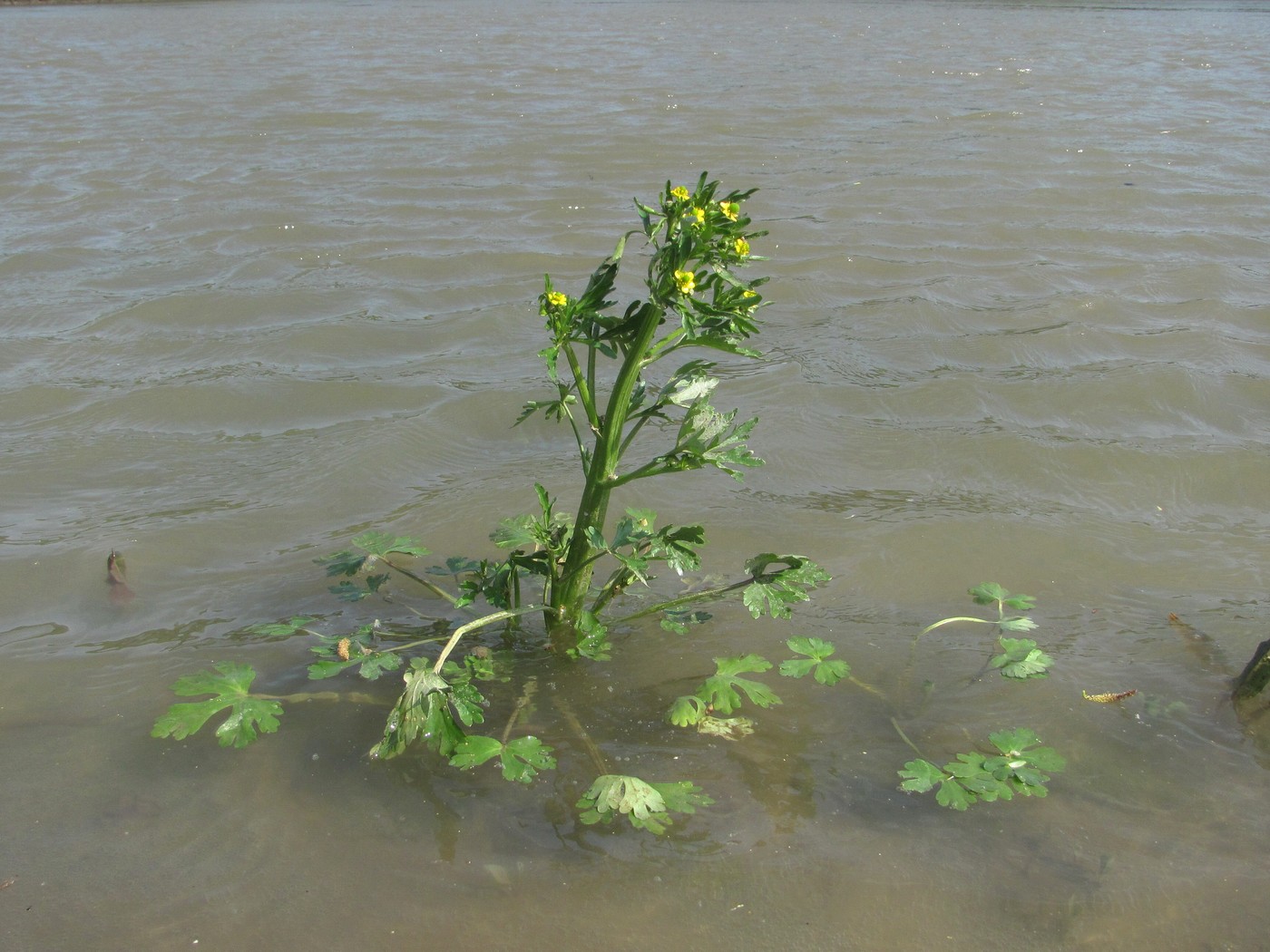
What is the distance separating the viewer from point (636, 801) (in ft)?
6.92

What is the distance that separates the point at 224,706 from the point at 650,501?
161 centimetres

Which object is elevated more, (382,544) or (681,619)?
(382,544)

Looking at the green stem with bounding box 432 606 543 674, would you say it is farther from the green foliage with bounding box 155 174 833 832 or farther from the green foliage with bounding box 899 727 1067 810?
the green foliage with bounding box 899 727 1067 810

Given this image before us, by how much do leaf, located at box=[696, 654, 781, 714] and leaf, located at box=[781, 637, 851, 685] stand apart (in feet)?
0.20

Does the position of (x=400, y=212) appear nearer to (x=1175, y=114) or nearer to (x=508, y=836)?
(x=508, y=836)

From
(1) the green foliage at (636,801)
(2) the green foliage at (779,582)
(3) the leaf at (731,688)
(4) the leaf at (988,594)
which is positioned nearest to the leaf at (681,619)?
(3) the leaf at (731,688)

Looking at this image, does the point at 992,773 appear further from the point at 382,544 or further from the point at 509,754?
the point at 382,544

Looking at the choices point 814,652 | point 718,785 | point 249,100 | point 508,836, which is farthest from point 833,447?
point 249,100

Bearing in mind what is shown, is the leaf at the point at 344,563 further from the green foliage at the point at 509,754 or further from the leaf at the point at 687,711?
the leaf at the point at 687,711

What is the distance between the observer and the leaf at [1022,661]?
2.50 meters

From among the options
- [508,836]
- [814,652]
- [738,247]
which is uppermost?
[738,247]

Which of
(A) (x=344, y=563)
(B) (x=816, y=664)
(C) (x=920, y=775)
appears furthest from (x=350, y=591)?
(C) (x=920, y=775)

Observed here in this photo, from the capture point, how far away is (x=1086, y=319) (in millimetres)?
4992

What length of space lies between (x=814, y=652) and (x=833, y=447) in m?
1.56
